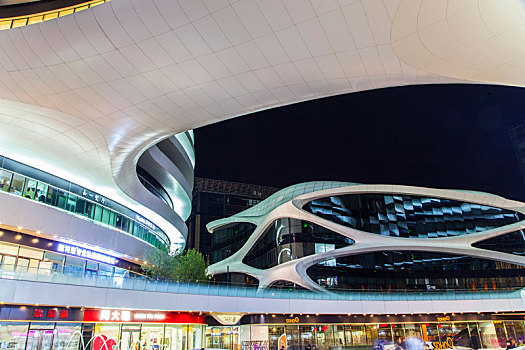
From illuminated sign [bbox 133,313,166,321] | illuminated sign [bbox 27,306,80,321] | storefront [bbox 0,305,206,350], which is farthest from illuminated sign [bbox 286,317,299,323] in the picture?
illuminated sign [bbox 27,306,80,321]

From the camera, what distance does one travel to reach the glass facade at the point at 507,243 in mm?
42562

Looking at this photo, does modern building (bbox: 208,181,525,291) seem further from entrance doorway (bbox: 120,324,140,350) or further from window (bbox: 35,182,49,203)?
window (bbox: 35,182,49,203)

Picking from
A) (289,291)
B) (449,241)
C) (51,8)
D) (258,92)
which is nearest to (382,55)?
(258,92)

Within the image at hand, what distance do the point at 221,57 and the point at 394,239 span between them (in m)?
34.9

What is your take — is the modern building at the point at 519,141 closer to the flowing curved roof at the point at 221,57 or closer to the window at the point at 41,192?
the flowing curved roof at the point at 221,57

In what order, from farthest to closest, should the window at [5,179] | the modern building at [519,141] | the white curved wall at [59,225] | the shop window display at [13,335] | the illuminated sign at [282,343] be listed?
the modern building at [519,141] < the illuminated sign at [282,343] < the window at [5,179] < the white curved wall at [59,225] < the shop window display at [13,335]

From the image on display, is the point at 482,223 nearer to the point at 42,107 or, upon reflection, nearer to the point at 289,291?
the point at 289,291

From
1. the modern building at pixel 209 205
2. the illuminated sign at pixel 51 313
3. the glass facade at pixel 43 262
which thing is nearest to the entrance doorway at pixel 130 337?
the glass facade at pixel 43 262

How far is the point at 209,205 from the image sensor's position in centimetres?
9938

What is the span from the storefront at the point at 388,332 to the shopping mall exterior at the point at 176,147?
0.47 feet

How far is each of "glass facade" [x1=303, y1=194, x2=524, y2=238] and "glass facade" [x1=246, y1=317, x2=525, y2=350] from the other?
12283mm

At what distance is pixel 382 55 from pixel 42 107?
16342 mm

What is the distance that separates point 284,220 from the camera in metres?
45.5

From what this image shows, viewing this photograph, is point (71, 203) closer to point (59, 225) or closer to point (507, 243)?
point (59, 225)
